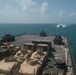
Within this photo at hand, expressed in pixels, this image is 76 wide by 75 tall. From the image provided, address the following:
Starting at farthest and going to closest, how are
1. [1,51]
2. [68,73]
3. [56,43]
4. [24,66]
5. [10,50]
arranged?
1. [56,43]
2. [10,50]
3. [1,51]
4. [68,73]
5. [24,66]

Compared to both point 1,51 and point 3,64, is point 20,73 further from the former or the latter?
point 1,51

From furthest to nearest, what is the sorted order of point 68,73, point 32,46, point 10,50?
point 32,46 → point 10,50 → point 68,73

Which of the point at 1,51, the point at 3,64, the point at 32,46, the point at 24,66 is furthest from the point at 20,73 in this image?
the point at 32,46

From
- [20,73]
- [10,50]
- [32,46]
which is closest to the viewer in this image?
[20,73]

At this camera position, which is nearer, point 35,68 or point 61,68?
point 35,68

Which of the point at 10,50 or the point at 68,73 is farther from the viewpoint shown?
the point at 10,50

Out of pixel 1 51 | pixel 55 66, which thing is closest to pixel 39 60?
pixel 55 66

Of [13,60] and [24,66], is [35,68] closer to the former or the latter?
[24,66]

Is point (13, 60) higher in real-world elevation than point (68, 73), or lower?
higher

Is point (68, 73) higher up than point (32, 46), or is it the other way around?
point (32, 46)
